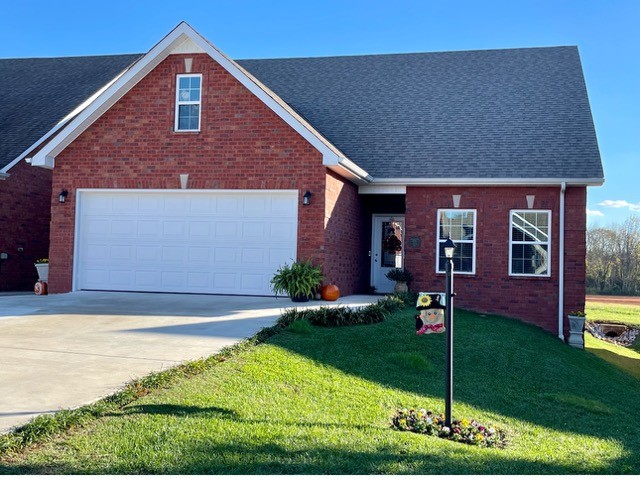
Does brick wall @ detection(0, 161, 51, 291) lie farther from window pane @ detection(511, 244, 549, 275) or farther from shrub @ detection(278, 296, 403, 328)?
window pane @ detection(511, 244, 549, 275)

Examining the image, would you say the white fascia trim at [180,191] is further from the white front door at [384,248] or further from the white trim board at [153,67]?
the white front door at [384,248]

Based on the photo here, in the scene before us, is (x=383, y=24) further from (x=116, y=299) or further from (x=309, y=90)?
(x=116, y=299)

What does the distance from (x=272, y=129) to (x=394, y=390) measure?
831 cm

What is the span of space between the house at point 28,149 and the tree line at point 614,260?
31975 mm

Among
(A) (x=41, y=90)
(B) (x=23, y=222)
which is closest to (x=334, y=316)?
(B) (x=23, y=222)

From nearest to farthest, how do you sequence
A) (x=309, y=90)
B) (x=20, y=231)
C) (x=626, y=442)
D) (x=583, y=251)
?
(x=626, y=442)
(x=583, y=251)
(x=20, y=231)
(x=309, y=90)

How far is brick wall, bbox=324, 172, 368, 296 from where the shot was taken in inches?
562

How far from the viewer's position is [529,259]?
15.4m

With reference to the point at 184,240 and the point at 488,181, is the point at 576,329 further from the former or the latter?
the point at 184,240

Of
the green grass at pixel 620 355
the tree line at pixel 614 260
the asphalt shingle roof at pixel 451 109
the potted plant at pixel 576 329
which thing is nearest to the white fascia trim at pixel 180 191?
the asphalt shingle roof at pixel 451 109

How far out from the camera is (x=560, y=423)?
283 inches

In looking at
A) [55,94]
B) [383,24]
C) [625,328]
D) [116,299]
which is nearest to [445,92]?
[383,24]

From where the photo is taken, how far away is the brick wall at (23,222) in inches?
695

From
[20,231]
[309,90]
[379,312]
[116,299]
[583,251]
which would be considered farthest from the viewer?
[309,90]
